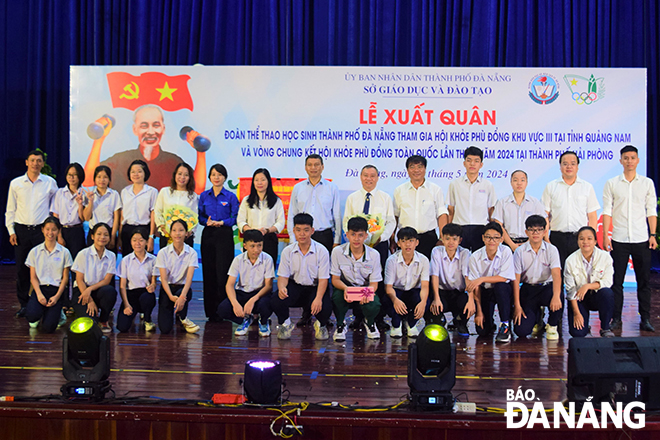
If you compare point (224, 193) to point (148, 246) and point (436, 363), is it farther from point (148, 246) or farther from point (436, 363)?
point (436, 363)

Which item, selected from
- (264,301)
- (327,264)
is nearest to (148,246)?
(264,301)

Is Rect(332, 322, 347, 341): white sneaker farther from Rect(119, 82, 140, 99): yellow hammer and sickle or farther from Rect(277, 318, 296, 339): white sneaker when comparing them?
Rect(119, 82, 140, 99): yellow hammer and sickle

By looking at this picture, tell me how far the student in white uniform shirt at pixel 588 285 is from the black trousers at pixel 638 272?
38 cm

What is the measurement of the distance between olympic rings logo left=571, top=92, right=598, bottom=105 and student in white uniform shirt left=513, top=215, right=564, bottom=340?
2.37 m

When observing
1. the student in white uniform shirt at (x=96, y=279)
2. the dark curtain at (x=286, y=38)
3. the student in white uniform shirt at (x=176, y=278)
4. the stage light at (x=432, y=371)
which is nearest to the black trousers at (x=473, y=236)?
the student in white uniform shirt at (x=176, y=278)

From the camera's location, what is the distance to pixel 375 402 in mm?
2689

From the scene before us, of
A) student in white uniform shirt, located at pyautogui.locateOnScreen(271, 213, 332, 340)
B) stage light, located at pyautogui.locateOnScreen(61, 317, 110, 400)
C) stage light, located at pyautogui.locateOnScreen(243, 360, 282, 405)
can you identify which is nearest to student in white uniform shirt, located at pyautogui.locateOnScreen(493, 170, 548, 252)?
student in white uniform shirt, located at pyautogui.locateOnScreen(271, 213, 332, 340)

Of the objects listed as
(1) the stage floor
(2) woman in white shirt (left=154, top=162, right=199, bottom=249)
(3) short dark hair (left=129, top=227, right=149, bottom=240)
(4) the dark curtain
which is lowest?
(1) the stage floor

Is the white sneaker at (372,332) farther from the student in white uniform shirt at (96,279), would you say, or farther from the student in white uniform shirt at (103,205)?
the student in white uniform shirt at (103,205)

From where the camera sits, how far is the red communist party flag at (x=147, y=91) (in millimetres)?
6074

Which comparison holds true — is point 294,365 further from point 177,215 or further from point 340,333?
point 177,215

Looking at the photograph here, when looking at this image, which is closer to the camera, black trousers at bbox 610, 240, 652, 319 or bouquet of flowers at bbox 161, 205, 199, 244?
black trousers at bbox 610, 240, 652, 319

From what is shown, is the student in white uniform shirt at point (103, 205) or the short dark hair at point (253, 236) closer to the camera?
the short dark hair at point (253, 236)

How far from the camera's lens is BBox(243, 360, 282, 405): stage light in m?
2.45
